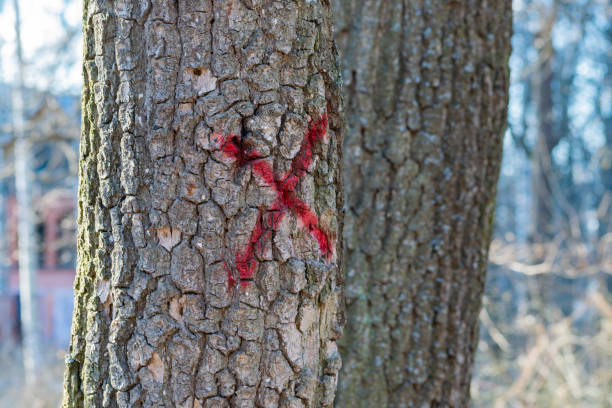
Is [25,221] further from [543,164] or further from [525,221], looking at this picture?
[525,221]

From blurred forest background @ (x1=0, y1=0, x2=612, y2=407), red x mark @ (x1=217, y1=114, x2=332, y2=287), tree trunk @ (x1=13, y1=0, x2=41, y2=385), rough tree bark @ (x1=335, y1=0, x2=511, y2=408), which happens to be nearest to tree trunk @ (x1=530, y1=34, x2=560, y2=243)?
blurred forest background @ (x1=0, y1=0, x2=612, y2=407)

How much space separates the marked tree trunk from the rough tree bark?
36.9 inches

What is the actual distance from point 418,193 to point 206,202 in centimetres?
116

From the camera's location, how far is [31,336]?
7.06 meters

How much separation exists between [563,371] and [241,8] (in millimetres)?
4666

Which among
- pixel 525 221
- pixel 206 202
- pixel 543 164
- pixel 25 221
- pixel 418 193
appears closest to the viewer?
pixel 206 202

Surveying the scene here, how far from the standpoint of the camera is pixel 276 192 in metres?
1.10

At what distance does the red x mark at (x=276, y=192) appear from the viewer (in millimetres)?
1077

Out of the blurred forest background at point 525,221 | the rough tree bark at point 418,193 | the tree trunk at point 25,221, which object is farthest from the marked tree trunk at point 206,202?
the tree trunk at point 25,221

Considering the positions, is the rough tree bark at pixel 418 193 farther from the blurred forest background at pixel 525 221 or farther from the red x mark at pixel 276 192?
the blurred forest background at pixel 525 221

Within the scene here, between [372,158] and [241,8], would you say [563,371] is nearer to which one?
[372,158]

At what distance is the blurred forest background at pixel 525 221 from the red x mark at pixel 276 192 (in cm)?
378

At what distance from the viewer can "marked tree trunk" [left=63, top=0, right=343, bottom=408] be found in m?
1.07

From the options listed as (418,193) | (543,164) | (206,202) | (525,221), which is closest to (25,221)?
(418,193)
